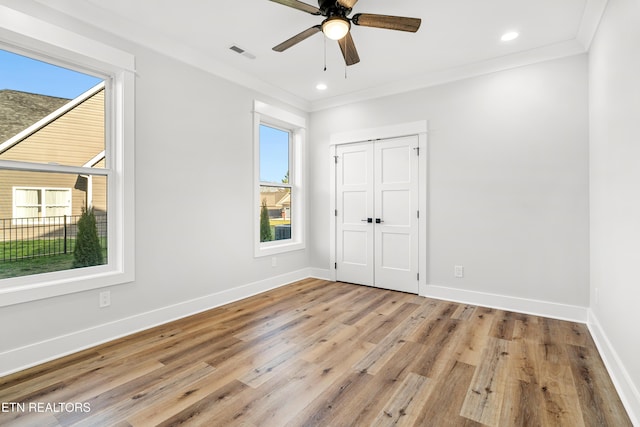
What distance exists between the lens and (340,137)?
4668 mm

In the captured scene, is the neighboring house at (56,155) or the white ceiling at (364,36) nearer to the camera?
the neighboring house at (56,155)

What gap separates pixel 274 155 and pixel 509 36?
3108 millimetres

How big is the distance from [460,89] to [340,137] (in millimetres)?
1712

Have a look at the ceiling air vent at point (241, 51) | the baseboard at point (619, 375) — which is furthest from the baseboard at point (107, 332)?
the baseboard at point (619, 375)

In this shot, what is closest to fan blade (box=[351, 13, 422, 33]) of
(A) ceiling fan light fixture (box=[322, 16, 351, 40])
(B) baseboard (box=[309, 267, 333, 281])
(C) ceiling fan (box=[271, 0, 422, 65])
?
(C) ceiling fan (box=[271, 0, 422, 65])

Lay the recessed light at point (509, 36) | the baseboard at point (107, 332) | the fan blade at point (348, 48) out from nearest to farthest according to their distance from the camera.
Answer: the baseboard at point (107, 332)
the fan blade at point (348, 48)
the recessed light at point (509, 36)

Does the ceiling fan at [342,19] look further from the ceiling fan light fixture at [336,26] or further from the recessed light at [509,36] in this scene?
the recessed light at [509,36]

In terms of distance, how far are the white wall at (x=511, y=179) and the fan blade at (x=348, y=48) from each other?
1.59 meters

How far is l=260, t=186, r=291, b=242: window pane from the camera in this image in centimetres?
442

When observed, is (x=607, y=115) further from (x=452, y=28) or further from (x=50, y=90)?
(x=50, y=90)

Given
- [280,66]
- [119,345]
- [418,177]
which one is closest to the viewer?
[119,345]

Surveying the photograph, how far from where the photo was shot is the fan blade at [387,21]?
2.20 metres

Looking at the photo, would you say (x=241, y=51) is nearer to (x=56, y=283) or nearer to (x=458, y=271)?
(x=56, y=283)

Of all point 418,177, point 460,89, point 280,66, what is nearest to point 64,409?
point 280,66
